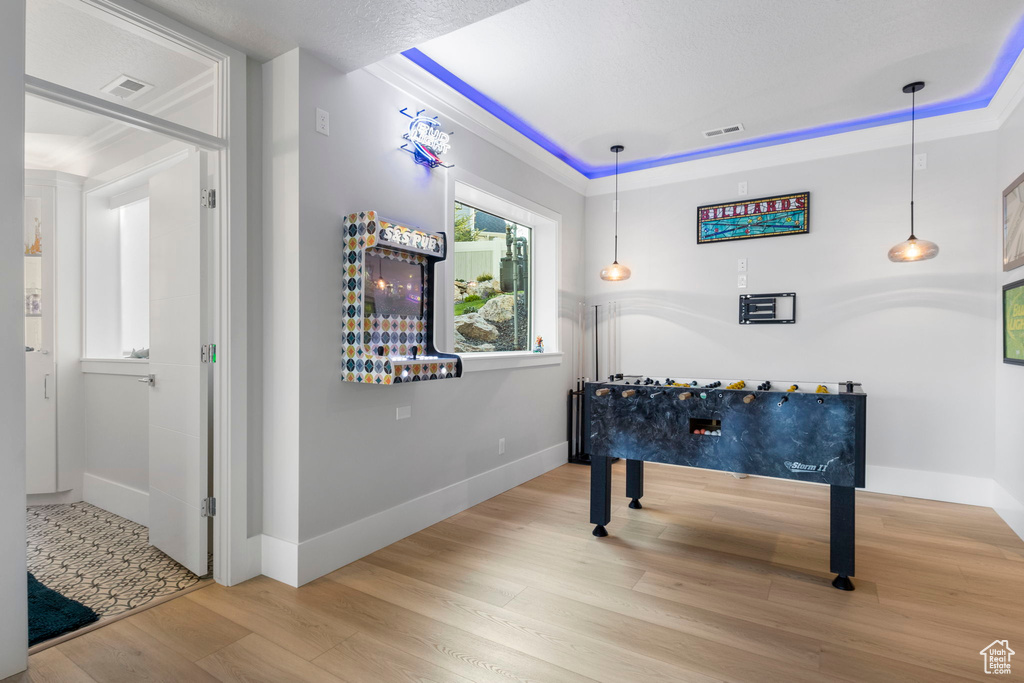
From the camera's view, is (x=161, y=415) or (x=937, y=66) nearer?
(x=161, y=415)

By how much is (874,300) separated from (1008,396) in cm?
110

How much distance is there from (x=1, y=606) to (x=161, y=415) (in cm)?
126

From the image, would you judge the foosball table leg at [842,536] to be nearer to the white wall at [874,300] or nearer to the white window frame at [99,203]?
the white wall at [874,300]

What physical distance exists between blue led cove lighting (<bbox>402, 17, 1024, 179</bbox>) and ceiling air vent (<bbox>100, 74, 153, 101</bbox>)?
1.70m

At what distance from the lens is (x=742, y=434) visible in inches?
111

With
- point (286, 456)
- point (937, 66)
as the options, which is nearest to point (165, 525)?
point (286, 456)

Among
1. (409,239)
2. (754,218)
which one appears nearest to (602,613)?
(409,239)

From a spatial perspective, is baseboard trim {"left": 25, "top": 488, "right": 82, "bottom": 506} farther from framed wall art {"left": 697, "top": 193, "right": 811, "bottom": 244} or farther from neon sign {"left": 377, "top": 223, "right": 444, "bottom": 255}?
framed wall art {"left": 697, "top": 193, "right": 811, "bottom": 244}

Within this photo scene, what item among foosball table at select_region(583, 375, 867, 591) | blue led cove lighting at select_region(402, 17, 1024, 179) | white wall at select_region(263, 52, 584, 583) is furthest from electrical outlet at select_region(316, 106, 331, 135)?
foosball table at select_region(583, 375, 867, 591)

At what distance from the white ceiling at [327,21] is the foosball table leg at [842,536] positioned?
282cm

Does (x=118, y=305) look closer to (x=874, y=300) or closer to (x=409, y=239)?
(x=409, y=239)

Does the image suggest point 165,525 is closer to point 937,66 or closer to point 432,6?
point 432,6

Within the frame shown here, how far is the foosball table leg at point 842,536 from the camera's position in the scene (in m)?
2.57

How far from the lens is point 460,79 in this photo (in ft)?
11.7
